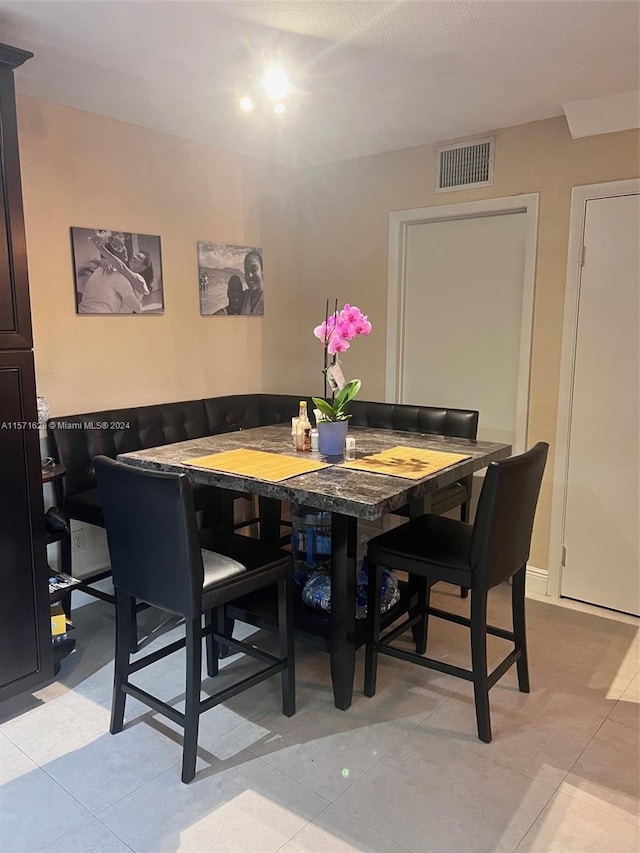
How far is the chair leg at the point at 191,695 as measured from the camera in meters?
1.90

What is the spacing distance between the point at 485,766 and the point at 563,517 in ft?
5.20

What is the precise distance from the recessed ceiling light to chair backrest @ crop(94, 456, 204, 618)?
68.1 inches

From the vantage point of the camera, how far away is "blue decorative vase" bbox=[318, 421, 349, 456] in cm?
250

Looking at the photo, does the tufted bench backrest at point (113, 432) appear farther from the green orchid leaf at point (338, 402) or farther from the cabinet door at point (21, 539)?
the green orchid leaf at point (338, 402)

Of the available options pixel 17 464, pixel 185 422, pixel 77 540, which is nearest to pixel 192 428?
pixel 185 422

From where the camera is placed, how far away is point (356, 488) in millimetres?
2021

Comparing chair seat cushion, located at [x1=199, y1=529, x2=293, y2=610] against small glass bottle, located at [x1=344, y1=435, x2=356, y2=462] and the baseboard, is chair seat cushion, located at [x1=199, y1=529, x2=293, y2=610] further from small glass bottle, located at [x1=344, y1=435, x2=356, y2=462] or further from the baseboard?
the baseboard

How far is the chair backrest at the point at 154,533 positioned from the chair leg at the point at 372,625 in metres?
0.75

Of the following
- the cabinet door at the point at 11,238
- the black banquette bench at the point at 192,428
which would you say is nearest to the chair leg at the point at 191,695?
the black banquette bench at the point at 192,428

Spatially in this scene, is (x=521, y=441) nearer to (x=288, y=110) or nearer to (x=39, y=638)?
(x=288, y=110)

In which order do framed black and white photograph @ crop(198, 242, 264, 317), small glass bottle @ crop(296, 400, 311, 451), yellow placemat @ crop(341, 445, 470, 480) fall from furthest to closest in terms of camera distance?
1. framed black and white photograph @ crop(198, 242, 264, 317)
2. small glass bottle @ crop(296, 400, 311, 451)
3. yellow placemat @ crop(341, 445, 470, 480)

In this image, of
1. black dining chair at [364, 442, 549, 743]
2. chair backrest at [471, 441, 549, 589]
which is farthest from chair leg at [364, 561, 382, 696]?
chair backrest at [471, 441, 549, 589]

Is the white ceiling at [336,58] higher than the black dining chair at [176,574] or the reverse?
higher

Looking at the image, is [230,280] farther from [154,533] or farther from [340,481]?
[154,533]
